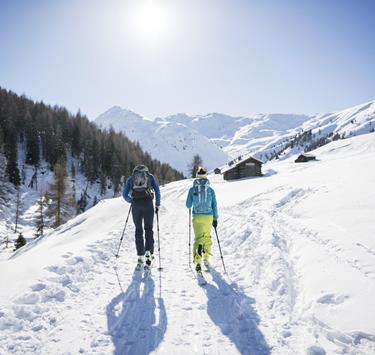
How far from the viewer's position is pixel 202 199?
7.88m

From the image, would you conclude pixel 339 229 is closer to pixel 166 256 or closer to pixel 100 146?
pixel 166 256

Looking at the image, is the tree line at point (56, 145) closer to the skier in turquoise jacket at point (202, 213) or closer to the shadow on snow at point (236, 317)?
the skier in turquoise jacket at point (202, 213)

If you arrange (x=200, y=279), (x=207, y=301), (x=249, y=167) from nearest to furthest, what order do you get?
(x=207, y=301) < (x=200, y=279) < (x=249, y=167)

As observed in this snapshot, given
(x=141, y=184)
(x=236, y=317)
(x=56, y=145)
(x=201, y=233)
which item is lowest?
(x=236, y=317)

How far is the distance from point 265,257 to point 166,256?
336cm

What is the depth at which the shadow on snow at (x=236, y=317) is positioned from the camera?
434cm

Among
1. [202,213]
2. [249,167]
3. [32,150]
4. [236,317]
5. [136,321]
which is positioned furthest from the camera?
[32,150]

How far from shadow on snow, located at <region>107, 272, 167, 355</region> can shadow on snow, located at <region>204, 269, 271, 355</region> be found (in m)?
1.05

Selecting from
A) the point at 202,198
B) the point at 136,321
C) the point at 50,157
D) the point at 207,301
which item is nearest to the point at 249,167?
the point at 202,198

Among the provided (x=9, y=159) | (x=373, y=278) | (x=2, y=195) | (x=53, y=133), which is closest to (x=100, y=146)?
(x=53, y=133)

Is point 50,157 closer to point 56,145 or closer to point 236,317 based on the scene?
point 56,145

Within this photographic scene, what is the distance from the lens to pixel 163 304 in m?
5.76

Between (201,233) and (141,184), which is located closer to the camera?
(141,184)

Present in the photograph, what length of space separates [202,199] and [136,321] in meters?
3.70
